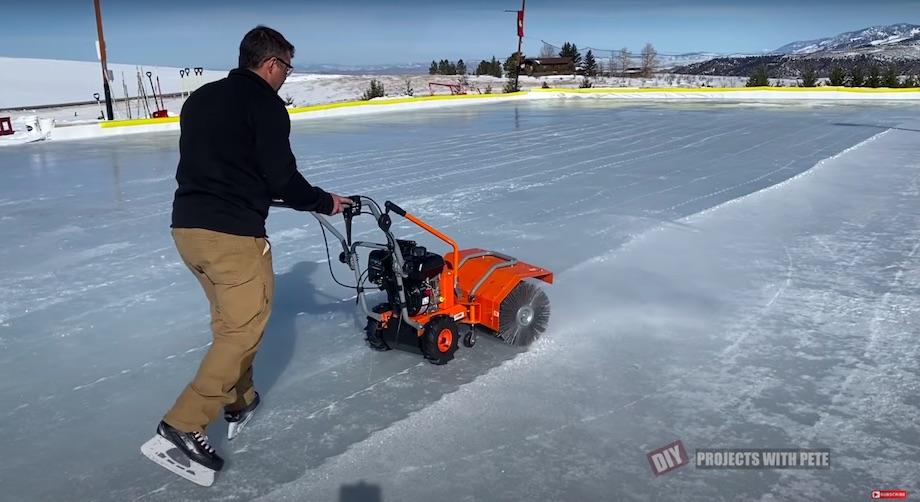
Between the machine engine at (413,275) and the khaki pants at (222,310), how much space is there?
0.84m

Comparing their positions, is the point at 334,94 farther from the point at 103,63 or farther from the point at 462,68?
the point at 103,63

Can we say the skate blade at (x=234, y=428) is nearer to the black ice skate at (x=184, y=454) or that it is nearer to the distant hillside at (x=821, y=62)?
the black ice skate at (x=184, y=454)

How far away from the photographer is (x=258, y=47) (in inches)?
96.3

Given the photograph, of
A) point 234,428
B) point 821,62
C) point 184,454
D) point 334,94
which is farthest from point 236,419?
point 821,62

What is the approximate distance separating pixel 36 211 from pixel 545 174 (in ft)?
18.9

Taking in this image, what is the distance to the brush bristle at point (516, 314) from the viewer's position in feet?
11.9

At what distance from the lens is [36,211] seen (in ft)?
23.7

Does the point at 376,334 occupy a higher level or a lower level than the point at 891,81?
lower

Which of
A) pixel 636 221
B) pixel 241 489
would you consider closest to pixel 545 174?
pixel 636 221

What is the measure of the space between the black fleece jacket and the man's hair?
0.14ft

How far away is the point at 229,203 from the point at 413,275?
1.08m

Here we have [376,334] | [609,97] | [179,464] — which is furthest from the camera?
[609,97]

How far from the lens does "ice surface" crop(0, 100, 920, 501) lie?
8.52 feet

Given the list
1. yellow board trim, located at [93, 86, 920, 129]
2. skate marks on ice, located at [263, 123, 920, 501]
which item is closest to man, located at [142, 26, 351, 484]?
skate marks on ice, located at [263, 123, 920, 501]
